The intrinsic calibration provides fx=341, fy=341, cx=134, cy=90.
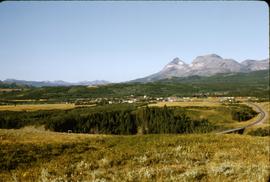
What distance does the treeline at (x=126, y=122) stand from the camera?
15988 centimetres

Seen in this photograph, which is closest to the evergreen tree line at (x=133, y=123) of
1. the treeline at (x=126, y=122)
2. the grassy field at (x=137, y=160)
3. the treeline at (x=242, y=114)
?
the treeline at (x=126, y=122)

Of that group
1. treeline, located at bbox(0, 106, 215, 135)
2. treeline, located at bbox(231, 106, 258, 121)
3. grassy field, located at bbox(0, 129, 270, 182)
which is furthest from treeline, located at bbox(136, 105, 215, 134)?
grassy field, located at bbox(0, 129, 270, 182)

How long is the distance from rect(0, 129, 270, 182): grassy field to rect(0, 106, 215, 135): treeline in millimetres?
121546

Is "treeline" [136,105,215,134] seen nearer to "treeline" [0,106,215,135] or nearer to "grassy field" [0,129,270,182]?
"treeline" [0,106,215,135]

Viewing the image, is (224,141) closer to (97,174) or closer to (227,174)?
(227,174)

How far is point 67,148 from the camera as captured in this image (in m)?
24.3

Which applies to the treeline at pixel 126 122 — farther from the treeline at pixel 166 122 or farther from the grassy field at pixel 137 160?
the grassy field at pixel 137 160

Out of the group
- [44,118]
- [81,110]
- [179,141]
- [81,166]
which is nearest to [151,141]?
[179,141]

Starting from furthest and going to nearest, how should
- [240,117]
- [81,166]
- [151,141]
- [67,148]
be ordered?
[240,117] < [151,141] < [67,148] < [81,166]

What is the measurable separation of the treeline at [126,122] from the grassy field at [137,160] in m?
122

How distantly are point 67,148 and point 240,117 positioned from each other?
17257 centimetres

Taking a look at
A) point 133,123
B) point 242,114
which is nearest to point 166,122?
point 133,123

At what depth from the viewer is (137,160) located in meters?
19.5

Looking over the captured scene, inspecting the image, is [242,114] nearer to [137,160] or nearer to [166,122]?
[166,122]
